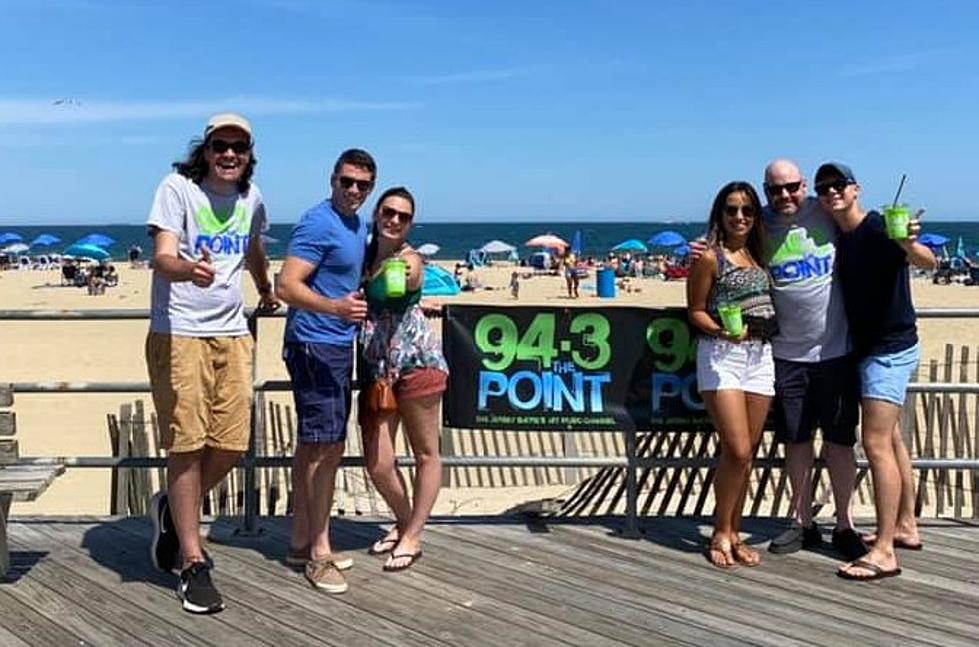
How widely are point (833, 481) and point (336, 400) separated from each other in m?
2.43

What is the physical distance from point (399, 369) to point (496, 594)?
1.06m

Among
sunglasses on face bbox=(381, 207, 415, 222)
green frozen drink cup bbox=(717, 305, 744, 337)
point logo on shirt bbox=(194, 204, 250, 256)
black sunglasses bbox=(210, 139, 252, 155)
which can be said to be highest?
black sunglasses bbox=(210, 139, 252, 155)

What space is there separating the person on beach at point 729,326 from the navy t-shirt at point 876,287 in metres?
0.37

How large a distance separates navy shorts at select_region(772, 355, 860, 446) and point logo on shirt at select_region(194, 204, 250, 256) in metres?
2.51

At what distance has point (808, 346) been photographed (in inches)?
191

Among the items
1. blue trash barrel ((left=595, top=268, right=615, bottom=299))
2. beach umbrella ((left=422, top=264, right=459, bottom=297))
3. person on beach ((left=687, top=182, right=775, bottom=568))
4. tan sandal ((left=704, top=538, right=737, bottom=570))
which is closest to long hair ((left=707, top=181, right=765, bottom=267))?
person on beach ((left=687, top=182, right=775, bottom=568))

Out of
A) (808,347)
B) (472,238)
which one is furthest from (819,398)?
(472,238)

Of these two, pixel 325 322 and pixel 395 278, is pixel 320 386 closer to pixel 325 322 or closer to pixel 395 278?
pixel 325 322

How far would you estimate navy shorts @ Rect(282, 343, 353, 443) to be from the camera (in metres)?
4.38

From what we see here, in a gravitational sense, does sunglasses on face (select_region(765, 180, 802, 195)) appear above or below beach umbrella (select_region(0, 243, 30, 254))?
above

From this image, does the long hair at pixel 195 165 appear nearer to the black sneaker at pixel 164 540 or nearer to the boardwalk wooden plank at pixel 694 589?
the black sneaker at pixel 164 540

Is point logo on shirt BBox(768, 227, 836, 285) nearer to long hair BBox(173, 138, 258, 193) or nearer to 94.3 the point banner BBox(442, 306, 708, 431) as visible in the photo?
94.3 the point banner BBox(442, 306, 708, 431)

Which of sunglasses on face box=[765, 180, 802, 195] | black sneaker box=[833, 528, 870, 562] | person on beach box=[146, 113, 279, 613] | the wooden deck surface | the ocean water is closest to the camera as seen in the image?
the wooden deck surface

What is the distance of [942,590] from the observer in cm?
Result: 459
